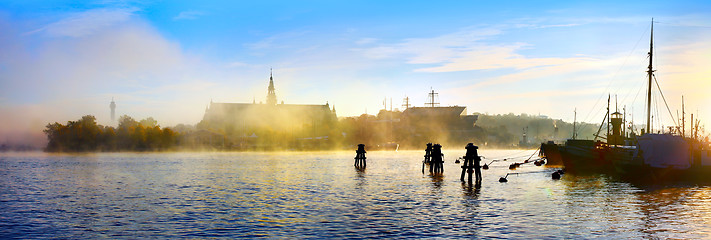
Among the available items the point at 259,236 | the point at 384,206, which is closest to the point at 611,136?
the point at 384,206

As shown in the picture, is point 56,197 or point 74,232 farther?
point 56,197

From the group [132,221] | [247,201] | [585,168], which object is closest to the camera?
[132,221]

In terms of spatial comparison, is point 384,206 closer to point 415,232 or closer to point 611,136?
point 415,232

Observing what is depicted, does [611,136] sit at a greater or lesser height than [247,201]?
greater

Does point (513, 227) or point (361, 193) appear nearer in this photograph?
point (513, 227)

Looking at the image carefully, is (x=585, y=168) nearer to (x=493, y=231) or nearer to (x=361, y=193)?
(x=361, y=193)

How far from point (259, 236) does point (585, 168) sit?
209ft

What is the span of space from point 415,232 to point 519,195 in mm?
20111

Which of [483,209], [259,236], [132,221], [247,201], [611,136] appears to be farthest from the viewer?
[611,136]

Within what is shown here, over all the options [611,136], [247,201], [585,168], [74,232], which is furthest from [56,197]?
[611,136]

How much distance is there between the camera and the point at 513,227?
99.2 ft

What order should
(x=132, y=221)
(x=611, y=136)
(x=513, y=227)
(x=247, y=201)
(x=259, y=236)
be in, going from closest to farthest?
(x=259, y=236)
(x=513, y=227)
(x=132, y=221)
(x=247, y=201)
(x=611, y=136)

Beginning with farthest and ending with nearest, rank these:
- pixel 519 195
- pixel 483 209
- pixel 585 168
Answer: pixel 585 168, pixel 519 195, pixel 483 209

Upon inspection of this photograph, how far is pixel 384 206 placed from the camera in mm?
39406
